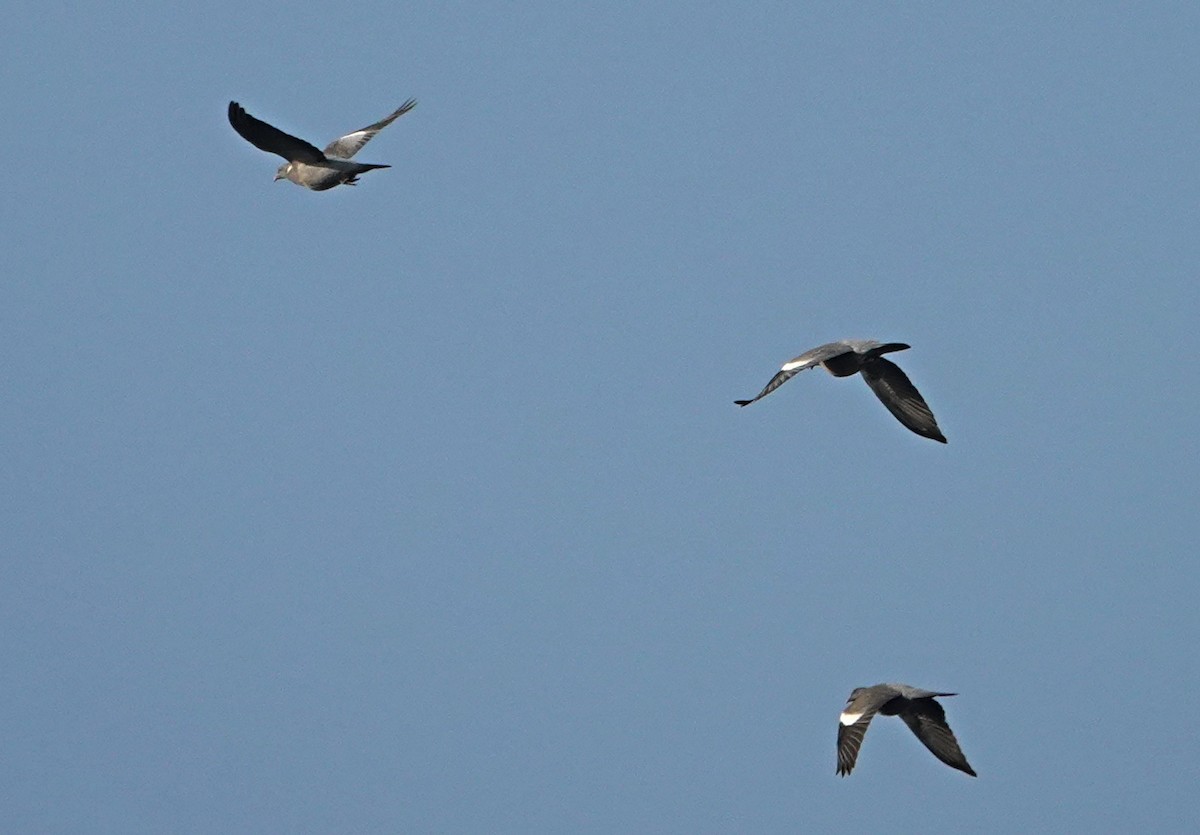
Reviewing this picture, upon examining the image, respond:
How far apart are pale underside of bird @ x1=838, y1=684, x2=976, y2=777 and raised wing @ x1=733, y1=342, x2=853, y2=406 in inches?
270

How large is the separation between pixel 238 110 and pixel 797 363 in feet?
46.5

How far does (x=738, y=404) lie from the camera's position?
41.2 m

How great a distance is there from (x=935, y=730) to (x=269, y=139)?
826 inches

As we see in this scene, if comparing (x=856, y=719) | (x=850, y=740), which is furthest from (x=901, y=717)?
(x=850, y=740)

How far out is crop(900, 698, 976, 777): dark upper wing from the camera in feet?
146

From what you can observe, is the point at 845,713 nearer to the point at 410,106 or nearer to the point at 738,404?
the point at 738,404

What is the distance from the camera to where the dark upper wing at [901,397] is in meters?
48.0

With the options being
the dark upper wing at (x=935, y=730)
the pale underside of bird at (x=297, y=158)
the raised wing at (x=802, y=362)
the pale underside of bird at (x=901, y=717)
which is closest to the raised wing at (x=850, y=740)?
the pale underside of bird at (x=901, y=717)

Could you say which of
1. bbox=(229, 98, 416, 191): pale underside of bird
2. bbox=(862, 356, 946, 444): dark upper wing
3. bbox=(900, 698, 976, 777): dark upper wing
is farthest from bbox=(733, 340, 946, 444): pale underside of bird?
bbox=(229, 98, 416, 191): pale underside of bird

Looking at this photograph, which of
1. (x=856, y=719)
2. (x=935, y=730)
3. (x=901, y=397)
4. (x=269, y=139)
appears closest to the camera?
(x=856, y=719)

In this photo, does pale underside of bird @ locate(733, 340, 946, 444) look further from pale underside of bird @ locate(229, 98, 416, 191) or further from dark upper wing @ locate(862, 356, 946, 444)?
pale underside of bird @ locate(229, 98, 416, 191)

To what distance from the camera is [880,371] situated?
158 ft

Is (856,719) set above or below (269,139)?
below

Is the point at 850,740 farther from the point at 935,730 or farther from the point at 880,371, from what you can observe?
the point at 880,371
